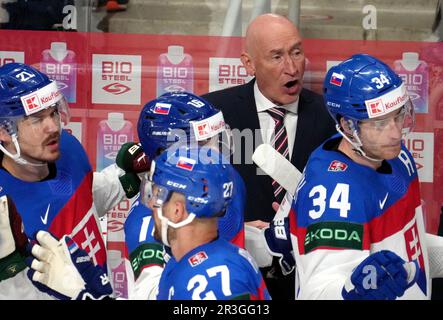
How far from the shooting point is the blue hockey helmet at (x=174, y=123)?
16.7 ft

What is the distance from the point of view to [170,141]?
5.07 meters

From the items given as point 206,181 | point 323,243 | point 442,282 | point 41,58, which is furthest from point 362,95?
point 41,58

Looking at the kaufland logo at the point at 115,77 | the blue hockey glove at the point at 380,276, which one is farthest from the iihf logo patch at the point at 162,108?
the kaufland logo at the point at 115,77

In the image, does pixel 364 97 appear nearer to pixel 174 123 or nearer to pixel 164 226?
pixel 174 123

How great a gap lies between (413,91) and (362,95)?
1.65 meters

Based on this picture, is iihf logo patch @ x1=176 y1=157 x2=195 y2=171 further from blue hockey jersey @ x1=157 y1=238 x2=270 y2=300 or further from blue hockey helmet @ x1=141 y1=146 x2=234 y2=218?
blue hockey jersey @ x1=157 y1=238 x2=270 y2=300

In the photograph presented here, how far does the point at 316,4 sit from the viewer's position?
6.67 metres

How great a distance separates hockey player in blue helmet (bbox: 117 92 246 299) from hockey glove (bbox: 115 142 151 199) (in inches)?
11.7

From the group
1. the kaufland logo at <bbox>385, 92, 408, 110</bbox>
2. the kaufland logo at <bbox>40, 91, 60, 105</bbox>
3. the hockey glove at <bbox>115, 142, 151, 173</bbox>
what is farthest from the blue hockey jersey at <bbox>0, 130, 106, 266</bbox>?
the kaufland logo at <bbox>385, 92, 408, 110</bbox>

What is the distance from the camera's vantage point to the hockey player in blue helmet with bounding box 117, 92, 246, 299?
4.86 m

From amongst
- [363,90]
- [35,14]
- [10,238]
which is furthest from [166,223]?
[35,14]

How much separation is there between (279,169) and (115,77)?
1.34 metres

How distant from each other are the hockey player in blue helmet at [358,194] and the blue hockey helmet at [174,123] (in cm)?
42

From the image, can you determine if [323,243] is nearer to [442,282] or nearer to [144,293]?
[144,293]
